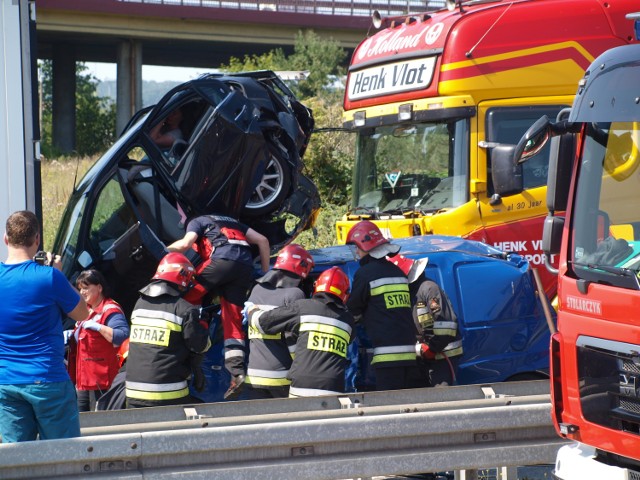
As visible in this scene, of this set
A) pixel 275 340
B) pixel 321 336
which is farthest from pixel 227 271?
pixel 321 336

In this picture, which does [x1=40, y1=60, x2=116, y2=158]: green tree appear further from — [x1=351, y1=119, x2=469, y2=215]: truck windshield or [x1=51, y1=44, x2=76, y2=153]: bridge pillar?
[x1=351, y1=119, x2=469, y2=215]: truck windshield

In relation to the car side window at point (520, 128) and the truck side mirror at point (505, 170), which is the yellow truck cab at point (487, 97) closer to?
the car side window at point (520, 128)

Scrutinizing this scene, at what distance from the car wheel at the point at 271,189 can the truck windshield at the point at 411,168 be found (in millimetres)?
2111

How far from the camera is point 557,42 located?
980cm

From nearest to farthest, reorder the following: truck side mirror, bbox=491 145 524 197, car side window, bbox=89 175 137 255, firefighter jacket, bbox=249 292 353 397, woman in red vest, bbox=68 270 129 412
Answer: truck side mirror, bbox=491 145 524 197
firefighter jacket, bbox=249 292 353 397
woman in red vest, bbox=68 270 129 412
car side window, bbox=89 175 137 255

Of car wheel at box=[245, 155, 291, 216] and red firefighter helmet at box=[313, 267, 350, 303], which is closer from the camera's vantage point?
red firefighter helmet at box=[313, 267, 350, 303]

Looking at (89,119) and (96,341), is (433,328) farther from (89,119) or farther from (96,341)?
(89,119)

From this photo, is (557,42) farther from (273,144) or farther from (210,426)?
(210,426)

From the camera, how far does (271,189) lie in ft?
27.4

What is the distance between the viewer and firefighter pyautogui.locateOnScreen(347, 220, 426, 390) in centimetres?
703

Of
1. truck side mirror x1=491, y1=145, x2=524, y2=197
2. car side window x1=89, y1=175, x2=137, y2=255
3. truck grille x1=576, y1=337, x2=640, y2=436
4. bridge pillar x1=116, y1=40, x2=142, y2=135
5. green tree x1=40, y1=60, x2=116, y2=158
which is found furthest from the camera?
green tree x1=40, y1=60, x2=116, y2=158

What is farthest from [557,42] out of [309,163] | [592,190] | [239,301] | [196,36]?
[196,36]

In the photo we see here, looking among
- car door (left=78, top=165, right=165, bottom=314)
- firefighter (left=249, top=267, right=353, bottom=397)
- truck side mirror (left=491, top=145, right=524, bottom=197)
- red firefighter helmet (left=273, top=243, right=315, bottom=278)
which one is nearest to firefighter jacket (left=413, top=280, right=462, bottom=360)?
firefighter (left=249, top=267, right=353, bottom=397)

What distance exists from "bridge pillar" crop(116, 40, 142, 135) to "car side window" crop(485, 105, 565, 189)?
3216 cm
